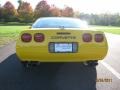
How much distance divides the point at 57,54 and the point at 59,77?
0.52 metres

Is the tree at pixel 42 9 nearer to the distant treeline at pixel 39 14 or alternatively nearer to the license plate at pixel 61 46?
the distant treeline at pixel 39 14

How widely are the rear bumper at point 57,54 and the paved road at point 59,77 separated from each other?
419mm

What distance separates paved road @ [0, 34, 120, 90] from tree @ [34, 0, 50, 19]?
83629 millimetres

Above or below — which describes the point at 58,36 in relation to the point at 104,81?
above

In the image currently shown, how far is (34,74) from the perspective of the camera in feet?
25.9

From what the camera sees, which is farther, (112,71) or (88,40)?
(112,71)

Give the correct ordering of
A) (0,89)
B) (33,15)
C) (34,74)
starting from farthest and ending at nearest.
Result: (33,15), (34,74), (0,89)

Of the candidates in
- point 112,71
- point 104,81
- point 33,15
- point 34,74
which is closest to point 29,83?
point 34,74

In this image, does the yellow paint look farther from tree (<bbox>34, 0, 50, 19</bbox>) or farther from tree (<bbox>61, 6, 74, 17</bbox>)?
tree (<bbox>61, 6, 74, 17</bbox>)

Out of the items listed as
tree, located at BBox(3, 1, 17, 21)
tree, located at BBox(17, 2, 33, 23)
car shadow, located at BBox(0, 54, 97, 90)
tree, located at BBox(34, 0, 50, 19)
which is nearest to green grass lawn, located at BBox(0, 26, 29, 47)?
car shadow, located at BBox(0, 54, 97, 90)

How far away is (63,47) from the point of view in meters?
7.45

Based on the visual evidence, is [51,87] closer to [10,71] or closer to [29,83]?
[29,83]

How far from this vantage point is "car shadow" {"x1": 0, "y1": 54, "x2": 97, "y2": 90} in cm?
665

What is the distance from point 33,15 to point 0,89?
89.3 meters
